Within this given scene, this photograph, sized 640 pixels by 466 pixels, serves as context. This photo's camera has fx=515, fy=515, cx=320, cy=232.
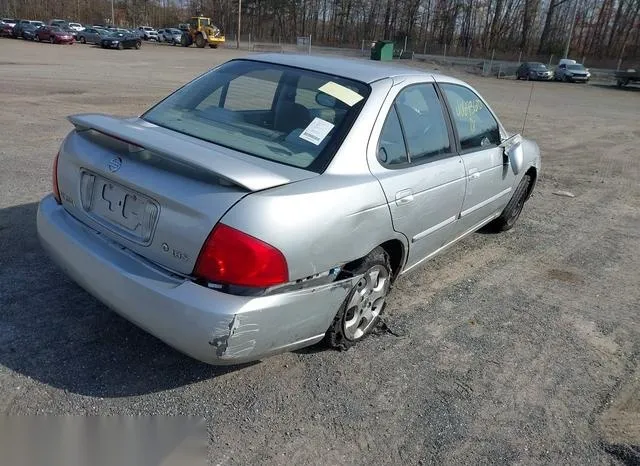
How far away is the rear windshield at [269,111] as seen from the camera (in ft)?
9.36

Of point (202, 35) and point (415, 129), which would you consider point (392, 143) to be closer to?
point (415, 129)

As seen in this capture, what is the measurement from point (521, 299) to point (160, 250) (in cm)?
287

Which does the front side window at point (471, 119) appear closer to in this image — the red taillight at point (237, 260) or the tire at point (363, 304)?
the tire at point (363, 304)

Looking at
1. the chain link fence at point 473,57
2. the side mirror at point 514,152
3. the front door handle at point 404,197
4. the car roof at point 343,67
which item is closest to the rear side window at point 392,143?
the front door handle at point 404,197

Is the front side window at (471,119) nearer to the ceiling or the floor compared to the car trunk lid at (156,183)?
nearer to the ceiling

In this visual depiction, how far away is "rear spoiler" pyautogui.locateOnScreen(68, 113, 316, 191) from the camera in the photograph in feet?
7.74

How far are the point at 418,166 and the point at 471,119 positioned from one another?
1.18 m

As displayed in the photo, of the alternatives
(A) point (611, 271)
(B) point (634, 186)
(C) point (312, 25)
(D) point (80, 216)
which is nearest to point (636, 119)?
(B) point (634, 186)

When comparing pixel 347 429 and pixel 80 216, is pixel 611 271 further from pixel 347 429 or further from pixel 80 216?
pixel 80 216

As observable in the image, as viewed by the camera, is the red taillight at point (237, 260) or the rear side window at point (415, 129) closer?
the red taillight at point (237, 260)

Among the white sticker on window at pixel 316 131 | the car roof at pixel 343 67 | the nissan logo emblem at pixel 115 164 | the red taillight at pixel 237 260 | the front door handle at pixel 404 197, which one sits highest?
the car roof at pixel 343 67

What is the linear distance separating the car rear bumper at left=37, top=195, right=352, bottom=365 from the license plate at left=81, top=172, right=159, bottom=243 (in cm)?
10

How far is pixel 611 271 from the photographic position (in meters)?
4.74

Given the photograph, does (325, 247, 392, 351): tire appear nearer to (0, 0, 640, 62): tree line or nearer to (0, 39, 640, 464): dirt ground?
(0, 39, 640, 464): dirt ground
